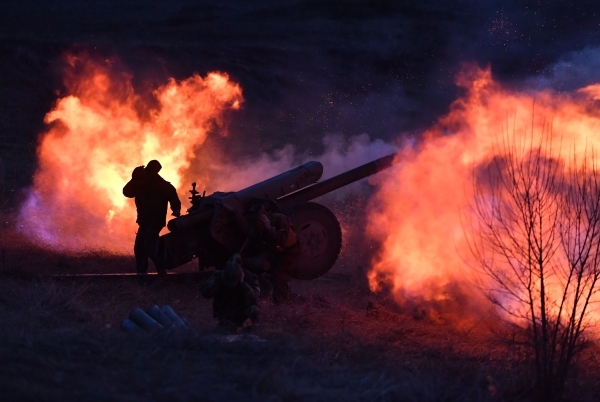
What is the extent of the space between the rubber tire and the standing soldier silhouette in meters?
1.76

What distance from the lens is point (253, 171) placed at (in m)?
19.3

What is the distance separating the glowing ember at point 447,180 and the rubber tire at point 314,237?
149 cm

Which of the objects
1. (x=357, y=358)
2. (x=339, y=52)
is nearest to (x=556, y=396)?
(x=357, y=358)

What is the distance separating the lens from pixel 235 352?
843 centimetres

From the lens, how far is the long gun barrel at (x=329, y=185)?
13617 millimetres

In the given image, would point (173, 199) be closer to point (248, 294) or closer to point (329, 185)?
point (329, 185)

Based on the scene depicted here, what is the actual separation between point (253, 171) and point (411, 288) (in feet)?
19.4

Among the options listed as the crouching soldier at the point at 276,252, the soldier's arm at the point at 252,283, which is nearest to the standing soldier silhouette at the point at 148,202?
the crouching soldier at the point at 276,252

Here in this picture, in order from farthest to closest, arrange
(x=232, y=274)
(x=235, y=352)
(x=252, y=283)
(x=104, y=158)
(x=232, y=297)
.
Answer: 1. (x=104, y=158)
2. (x=252, y=283)
3. (x=232, y=297)
4. (x=232, y=274)
5. (x=235, y=352)

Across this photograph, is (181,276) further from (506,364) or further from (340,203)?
(340,203)

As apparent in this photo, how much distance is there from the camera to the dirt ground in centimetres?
724

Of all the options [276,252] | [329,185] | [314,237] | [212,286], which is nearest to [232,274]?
[212,286]

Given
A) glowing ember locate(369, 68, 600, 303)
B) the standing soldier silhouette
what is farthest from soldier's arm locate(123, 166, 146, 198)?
glowing ember locate(369, 68, 600, 303)

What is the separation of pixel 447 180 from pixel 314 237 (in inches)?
119
